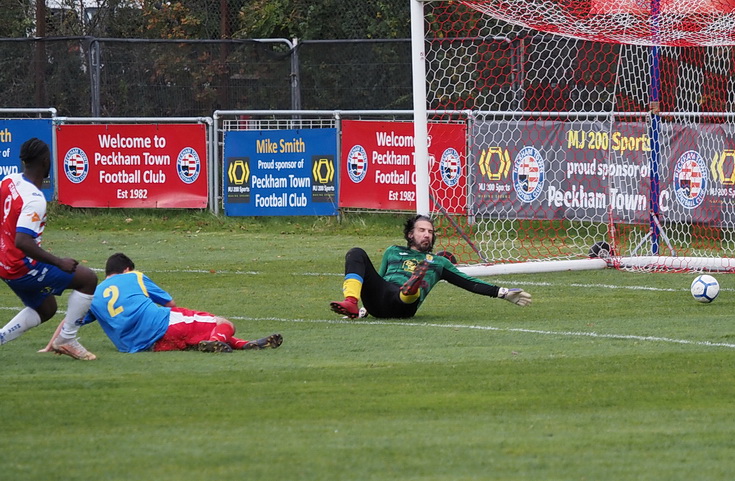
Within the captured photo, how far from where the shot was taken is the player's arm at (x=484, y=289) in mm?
9406

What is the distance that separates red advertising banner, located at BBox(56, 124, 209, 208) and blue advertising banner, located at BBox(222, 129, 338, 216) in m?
0.49

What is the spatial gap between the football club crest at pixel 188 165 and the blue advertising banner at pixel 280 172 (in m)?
0.47

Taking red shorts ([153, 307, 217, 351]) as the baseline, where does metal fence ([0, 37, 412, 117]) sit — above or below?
above

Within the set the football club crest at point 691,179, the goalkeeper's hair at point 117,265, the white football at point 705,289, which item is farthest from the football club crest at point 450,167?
the goalkeeper's hair at point 117,265

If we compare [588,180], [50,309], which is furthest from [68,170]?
[50,309]

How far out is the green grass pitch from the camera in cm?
536

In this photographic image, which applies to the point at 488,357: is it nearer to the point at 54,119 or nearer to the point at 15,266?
the point at 15,266

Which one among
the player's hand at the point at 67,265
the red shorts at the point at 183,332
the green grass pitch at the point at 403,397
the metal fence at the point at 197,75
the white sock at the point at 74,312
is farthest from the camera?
the metal fence at the point at 197,75

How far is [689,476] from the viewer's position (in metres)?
5.12

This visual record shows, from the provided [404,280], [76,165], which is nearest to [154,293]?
[404,280]

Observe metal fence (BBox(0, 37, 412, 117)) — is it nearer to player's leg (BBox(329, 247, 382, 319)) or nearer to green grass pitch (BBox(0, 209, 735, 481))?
green grass pitch (BBox(0, 209, 735, 481))

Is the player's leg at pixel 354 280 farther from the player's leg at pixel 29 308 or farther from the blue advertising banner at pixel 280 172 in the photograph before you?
the blue advertising banner at pixel 280 172

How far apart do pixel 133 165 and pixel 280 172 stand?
2469 mm

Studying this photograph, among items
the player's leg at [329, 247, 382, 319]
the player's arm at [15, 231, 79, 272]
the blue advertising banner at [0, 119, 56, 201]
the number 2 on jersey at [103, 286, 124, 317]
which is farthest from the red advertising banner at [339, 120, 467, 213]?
the player's arm at [15, 231, 79, 272]
